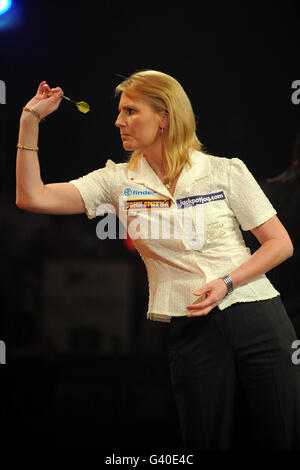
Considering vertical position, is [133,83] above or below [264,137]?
below

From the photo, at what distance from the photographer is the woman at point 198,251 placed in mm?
1665

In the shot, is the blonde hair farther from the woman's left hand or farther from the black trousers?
the black trousers

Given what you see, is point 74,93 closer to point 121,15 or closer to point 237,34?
point 121,15

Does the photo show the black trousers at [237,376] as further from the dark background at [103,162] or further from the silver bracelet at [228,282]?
the dark background at [103,162]

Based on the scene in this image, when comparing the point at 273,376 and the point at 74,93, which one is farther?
the point at 74,93

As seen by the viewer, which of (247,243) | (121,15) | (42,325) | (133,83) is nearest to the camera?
(133,83)

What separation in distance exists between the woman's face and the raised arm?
0.64 feet

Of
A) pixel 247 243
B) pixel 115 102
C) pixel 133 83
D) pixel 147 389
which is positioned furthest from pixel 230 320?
pixel 147 389

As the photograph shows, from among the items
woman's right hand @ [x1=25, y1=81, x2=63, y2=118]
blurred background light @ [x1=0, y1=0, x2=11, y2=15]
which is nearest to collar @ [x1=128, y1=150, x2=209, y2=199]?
woman's right hand @ [x1=25, y1=81, x2=63, y2=118]

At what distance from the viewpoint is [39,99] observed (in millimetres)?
1728

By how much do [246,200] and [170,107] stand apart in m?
0.34

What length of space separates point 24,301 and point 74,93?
Answer: 136 centimetres

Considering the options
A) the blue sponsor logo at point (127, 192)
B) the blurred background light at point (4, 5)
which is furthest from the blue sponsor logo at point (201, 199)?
the blurred background light at point (4, 5)

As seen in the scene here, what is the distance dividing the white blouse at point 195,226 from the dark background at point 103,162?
0.56 meters
